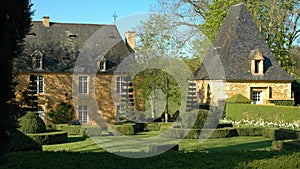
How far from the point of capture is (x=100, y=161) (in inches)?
320

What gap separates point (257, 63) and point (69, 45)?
46.1 ft

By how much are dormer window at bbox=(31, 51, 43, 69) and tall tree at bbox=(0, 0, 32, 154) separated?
1003 inches

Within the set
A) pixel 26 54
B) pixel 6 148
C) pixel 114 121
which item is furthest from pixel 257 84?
pixel 6 148

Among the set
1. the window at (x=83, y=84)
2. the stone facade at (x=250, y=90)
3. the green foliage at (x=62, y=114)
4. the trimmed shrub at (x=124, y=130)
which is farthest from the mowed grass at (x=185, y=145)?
the window at (x=83, y=84)

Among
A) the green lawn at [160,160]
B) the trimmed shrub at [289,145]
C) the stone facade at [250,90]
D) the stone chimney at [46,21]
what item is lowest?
the trimmed shrub at [289,145]

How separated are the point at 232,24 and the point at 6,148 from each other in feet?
84.5

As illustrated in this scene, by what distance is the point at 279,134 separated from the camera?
1806 centimetres

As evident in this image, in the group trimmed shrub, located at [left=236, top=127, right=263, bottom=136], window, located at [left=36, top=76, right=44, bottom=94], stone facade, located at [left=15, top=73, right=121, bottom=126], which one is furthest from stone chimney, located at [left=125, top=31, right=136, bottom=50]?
trimmed shrub, located at [left=236, top=127, right=263, bottom=136]

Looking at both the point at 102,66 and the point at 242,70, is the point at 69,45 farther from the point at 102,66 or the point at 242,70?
the point at 242,70

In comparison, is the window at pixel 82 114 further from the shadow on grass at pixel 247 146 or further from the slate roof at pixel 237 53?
the shadow on grass at pixel 247 146

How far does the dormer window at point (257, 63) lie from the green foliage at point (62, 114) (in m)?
13.1

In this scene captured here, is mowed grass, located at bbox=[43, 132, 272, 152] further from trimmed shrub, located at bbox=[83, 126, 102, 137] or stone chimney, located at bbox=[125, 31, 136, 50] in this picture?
stone chimney, located at bbox=[125, 31, 136, 50]

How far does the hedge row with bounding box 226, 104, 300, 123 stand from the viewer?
21188 mm

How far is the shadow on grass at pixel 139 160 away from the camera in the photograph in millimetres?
7793
